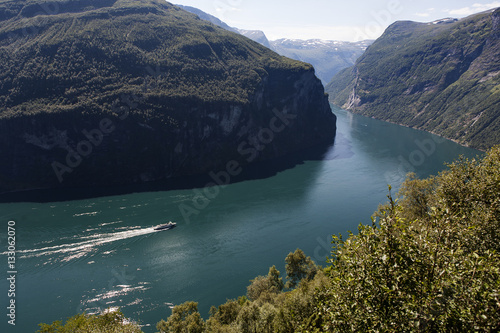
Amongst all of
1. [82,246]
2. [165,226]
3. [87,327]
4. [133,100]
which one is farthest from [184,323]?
[133,100]

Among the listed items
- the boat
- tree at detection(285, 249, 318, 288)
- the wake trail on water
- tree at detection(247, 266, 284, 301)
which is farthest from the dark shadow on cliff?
tree at detection(285, 249, 318, 288)

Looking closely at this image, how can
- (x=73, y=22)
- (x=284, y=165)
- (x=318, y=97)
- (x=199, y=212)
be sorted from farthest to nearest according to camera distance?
(x=318, y=97) < (x=73, y=22) < (x=284, y=165) < (x=199, y=212)

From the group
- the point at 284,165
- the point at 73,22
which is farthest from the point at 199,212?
the point at 73,22

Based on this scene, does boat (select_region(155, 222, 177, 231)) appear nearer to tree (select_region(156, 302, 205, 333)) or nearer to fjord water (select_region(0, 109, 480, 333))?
fjord water (select_region(0, 109, 480, 333))

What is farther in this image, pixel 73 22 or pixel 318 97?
pixel 318 97

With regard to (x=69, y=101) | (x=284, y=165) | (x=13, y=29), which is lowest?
(x=284, y=165)

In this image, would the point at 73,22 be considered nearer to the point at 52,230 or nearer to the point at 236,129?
the point at 236,129

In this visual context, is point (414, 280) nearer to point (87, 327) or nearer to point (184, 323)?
point (87, 327)
